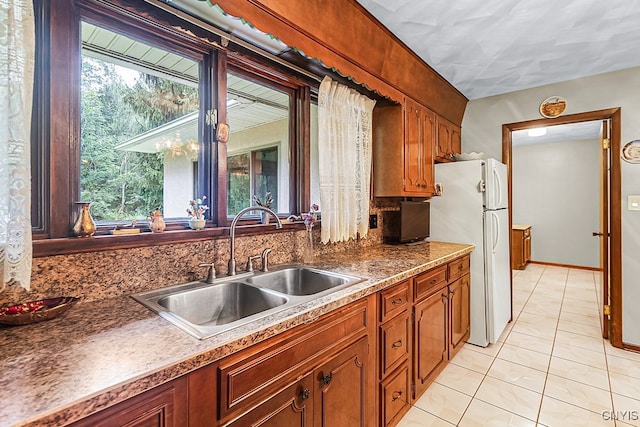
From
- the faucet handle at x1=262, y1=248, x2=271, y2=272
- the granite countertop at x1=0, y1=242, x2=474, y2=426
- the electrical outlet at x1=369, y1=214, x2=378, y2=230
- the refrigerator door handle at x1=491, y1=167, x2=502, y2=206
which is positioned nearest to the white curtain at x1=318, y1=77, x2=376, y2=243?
the electrical outlet at x1=369, y1=214, x2=378, y2=230

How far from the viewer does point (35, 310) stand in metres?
0.97

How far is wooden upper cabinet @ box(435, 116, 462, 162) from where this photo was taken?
3076 mm

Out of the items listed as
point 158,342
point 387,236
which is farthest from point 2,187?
point 387,236

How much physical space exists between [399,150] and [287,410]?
6.73 ft

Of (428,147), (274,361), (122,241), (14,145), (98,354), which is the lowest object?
(274,361)

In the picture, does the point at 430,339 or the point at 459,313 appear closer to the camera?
the point at 430,339

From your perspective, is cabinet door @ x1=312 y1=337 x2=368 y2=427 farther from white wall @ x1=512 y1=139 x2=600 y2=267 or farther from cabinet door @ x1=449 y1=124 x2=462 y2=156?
white wall @ x1=512 y1=139 x2=600 y2=267

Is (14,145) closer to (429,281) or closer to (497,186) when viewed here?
(429,281)

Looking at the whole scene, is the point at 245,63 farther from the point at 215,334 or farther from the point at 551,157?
the point at 551,157

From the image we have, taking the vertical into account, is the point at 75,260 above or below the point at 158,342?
above

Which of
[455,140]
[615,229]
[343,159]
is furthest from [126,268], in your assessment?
[615,229]

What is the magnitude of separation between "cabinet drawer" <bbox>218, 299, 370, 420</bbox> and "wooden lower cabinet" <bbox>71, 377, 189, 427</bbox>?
0.37 feet

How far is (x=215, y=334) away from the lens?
0.87 m

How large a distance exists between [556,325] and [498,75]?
2.65 m
